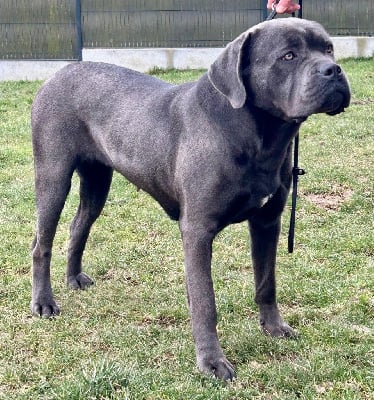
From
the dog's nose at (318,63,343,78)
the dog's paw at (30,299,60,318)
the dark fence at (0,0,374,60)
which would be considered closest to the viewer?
the dog's nose at (318,63,343,78)

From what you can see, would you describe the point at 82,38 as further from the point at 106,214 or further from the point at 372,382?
the point at 372,382

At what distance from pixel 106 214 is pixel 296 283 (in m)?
2.20

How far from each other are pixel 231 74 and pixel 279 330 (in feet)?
4.62

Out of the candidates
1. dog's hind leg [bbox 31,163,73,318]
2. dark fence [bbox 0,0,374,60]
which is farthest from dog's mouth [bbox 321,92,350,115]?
dark fence [bbox 0,0,374,60]

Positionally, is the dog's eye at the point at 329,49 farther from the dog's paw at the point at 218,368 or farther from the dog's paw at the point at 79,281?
the dog's paw at the point at 79,281

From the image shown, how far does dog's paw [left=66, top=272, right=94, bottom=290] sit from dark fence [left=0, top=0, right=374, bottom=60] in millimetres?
8759

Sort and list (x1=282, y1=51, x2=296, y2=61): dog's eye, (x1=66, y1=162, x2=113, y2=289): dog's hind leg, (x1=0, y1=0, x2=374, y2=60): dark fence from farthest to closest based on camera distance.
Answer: (x1=0, y1=0, x2=374, y2=60): dark fence
(x1=66, y1=162, x2=113, y2=289): dog's hind leg
(x1=282, y1=51, x2=296, y2=61): dog's eye

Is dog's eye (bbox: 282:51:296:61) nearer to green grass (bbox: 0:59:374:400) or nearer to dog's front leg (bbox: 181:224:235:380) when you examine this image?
dog's front leg (bbox: 181:224:235:380)

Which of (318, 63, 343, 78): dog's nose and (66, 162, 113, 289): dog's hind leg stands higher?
(318, 63, 343, 78): dog's nose

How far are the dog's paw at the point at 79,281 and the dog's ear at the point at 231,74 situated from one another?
6.23ft

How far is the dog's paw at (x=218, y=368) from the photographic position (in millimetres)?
3508

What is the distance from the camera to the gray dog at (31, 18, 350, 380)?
3.43 m

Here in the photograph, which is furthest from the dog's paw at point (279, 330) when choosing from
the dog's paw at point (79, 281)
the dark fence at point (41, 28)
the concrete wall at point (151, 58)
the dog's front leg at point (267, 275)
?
the dark fence at point (41, 28)

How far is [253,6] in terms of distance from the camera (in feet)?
41.9
